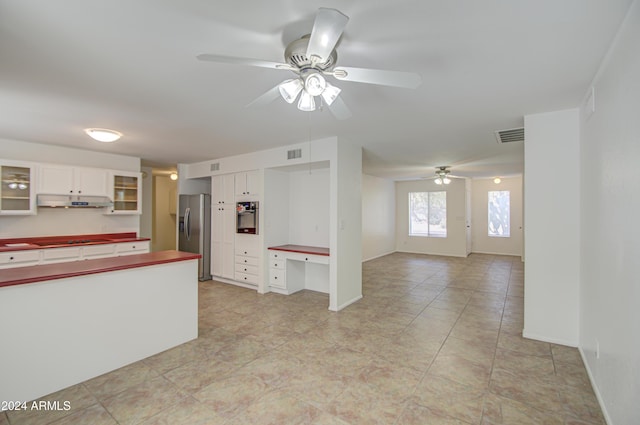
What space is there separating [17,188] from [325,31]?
17.6 feet

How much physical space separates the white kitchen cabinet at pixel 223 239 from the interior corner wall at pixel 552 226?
15.2 feet

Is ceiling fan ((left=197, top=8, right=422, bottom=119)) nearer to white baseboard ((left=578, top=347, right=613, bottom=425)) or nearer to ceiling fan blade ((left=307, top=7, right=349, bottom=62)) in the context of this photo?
ceiling fan blade ((left=307, top=7, right=349, bottom=62))

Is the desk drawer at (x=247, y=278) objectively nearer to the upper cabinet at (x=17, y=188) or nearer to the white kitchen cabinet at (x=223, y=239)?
the white kitchen cabinet at (x=223, y=239)

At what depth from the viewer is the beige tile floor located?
6.57 ft

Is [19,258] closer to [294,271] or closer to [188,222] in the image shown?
[188,222]

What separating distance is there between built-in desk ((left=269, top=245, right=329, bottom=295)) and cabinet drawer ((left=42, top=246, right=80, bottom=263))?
2.98 metres

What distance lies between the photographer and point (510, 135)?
12.9 feet

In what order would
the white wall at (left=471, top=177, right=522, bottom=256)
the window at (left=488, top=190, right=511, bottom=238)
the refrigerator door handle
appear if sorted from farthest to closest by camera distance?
1. the window at (left=488, top=190, right=511, bottom=238)
2. the white wall at (left=471, top=177, right=522, bottom=256)
3. the refrigerator door handle

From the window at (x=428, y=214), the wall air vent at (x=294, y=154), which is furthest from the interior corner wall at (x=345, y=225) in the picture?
the window at (x=428, y=214)

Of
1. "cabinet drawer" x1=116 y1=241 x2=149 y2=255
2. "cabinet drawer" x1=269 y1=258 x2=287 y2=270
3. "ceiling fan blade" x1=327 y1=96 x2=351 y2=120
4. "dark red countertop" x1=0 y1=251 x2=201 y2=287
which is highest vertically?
"ceiling fan blade" x1=327 y1=96 x2=351 y2=120

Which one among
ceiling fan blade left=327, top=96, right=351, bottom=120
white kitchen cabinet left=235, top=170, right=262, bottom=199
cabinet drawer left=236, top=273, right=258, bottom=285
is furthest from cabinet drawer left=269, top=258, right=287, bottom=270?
ceiling fan blade left=327, top=96, right=351, bottom=120

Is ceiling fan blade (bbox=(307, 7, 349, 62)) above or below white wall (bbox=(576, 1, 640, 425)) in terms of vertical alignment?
above

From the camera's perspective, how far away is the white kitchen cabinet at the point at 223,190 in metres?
5.53

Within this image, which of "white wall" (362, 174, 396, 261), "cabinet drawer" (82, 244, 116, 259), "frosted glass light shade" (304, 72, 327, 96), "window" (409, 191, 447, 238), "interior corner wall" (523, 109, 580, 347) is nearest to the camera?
"frosted glass light shade" (304, 72, 327, 96)
